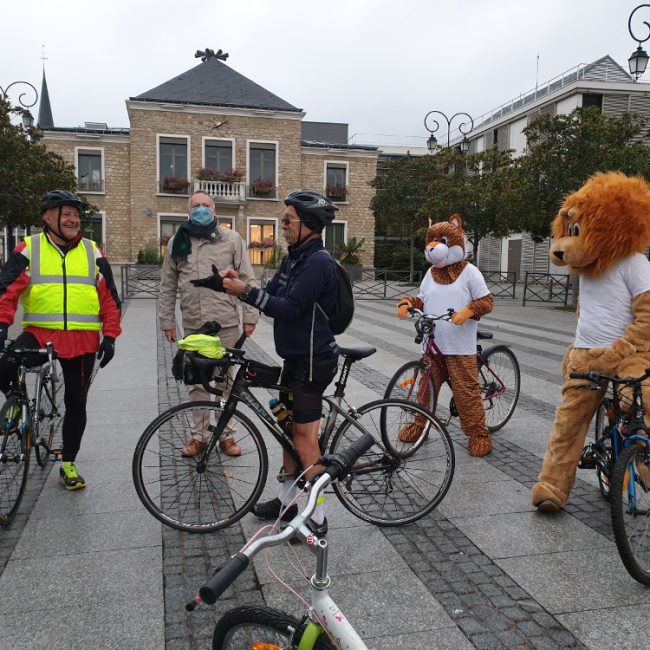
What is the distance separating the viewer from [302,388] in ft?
10.7

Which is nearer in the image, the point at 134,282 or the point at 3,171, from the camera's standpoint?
the point at 3,171

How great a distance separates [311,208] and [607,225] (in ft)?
5.25

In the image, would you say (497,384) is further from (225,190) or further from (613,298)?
(225,190)

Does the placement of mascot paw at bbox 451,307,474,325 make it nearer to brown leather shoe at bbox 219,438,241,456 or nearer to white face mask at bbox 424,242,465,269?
white face mask at bbox 424,242,465,269

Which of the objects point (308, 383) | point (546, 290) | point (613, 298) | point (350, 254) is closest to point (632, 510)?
point (613, 298)

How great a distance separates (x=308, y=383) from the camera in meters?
3.26

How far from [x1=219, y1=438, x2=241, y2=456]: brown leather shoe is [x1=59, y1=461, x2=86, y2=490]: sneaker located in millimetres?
1199

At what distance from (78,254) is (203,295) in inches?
35.8

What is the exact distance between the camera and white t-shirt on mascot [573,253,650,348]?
332 centimetres

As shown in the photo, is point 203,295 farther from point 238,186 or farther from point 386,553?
point 238,186

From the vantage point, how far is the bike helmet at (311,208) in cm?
311

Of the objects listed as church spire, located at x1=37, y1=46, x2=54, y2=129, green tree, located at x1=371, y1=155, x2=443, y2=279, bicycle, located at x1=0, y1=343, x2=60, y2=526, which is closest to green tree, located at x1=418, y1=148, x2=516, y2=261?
green tree, located at x1=371, y1=155, x2=443, y2=279

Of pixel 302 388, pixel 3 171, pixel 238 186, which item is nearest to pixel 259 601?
pixel 302 388

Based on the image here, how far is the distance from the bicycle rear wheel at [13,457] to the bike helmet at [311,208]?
198 centimetres
